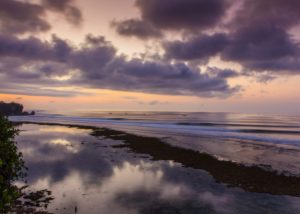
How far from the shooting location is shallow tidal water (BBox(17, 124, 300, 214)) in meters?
14.4

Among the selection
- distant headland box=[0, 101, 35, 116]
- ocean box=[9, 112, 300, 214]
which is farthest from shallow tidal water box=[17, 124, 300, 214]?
distant headland box=[0, 101, 35, 116]

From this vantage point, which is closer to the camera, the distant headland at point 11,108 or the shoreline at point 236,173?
the shoreline at point 236,173

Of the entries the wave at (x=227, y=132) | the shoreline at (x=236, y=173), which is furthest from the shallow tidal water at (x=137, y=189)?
the wave at (x=227, y=132)

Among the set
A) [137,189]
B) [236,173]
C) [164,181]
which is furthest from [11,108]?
[137,189]

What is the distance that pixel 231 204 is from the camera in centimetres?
1527

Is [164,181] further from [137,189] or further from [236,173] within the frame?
[236,173]

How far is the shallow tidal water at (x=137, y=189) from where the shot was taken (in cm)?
1443

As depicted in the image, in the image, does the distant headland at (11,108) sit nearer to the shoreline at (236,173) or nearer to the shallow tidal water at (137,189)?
the shoreline at (236,173)

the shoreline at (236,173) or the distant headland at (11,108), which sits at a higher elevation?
the distant headland at (11,108)

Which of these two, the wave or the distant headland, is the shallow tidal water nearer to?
the wave

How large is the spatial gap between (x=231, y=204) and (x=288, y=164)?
1362 centimetres

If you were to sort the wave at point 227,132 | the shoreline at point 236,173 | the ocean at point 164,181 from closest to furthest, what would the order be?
the ocean at point 164,181
the shoreline at point 236,173
the wave at point 227,132

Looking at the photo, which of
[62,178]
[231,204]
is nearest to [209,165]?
[231,204]

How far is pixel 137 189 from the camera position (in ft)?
56.8
